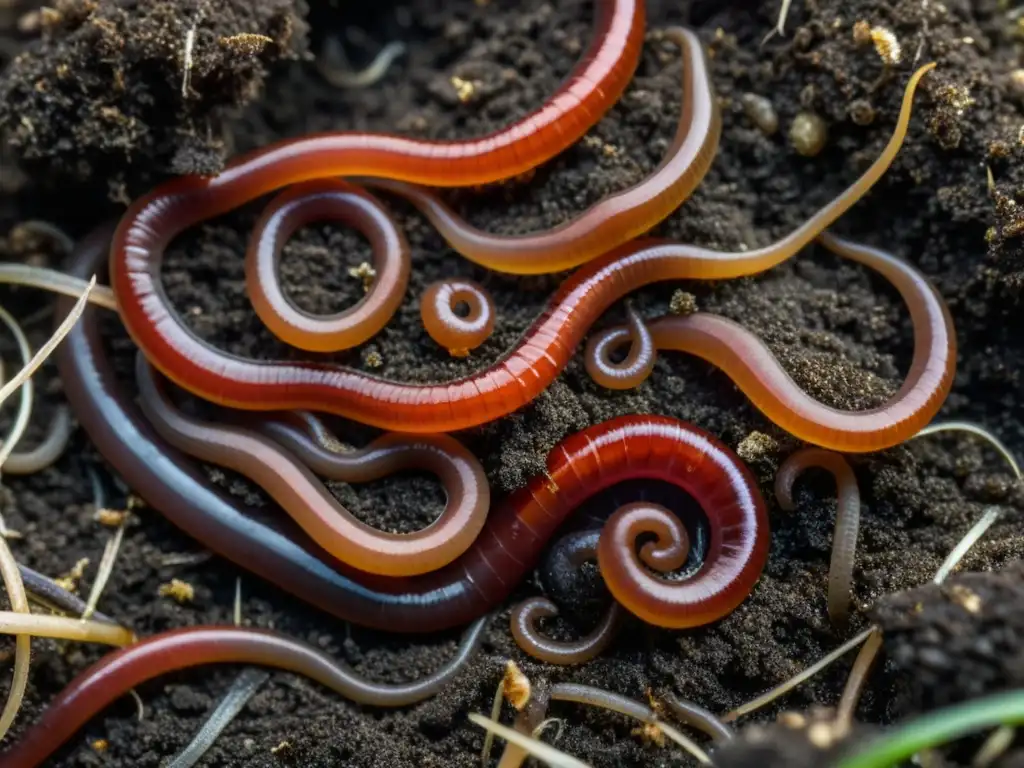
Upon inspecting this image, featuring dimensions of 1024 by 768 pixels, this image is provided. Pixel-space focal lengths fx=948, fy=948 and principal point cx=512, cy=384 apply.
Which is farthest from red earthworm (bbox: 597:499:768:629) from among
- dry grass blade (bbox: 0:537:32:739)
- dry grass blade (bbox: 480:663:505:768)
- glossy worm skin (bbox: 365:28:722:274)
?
dry grass blade (bbox: 0:537:32:739)

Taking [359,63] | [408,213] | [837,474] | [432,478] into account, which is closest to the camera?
[837,474]

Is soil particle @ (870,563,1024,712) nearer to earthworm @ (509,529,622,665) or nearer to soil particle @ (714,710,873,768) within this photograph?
soil particle @ (714,710,873,768)

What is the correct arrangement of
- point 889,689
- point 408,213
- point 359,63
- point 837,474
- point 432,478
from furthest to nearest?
point 359,63, point 408,213, point 432,478, point 837,474, point 889,689

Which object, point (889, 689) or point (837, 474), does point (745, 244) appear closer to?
point (837, 474)

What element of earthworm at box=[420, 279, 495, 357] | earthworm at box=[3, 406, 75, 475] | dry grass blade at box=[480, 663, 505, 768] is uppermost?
earthworm at box=[420, 279, 495, 357]

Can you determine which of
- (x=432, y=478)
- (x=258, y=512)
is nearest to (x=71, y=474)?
(x=258, y=512)

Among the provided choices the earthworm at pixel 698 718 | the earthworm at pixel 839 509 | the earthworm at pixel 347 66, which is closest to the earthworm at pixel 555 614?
the earthworm at pixel 698 718

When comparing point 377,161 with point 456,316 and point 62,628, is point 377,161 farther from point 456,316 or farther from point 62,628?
point 62,628

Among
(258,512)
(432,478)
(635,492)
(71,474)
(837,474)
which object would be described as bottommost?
(71,474)
